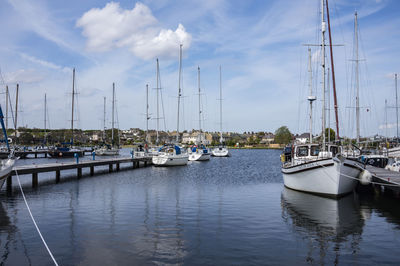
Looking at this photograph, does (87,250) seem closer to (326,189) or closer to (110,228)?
(110,228)

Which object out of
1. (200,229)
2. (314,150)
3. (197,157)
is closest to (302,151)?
(314,150)

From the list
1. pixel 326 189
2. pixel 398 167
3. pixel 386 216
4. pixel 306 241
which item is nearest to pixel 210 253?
pixel 306 241

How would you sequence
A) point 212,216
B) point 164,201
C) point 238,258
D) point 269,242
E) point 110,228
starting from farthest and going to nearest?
1. point 164,201
2. point 212,216
3. point 110,228
4. point 269,242
5. point 238,258

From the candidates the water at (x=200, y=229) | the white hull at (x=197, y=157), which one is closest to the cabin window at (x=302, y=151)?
the water at (x=200, y=229)

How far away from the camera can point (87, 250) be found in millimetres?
11328

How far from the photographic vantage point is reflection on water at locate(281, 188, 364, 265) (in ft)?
38.9

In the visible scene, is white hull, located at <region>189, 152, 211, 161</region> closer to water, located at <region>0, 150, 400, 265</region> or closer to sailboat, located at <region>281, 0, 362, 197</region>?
sailboat, located at <region>281, 0, 362, 197</region>

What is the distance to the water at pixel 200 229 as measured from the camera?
425 inches

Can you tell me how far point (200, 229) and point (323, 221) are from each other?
638 cm

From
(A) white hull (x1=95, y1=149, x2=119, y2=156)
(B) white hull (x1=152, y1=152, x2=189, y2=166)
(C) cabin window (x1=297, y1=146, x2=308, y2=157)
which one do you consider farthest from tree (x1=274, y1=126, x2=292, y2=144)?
(C) cabin window (x1=297, y1=146, x2=308, y2=157)

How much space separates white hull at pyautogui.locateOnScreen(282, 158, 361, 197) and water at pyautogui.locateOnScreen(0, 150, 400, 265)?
31.7 inches

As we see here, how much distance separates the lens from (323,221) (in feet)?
52.3

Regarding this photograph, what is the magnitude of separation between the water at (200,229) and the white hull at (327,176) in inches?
31.7

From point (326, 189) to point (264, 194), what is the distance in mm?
4819
